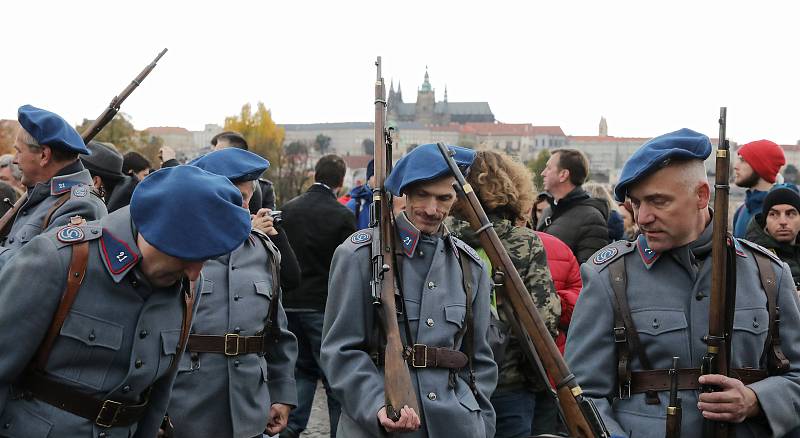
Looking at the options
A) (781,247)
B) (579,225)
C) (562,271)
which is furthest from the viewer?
(579,225)

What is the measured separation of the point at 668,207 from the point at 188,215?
184cm

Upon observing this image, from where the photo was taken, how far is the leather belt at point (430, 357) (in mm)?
4113

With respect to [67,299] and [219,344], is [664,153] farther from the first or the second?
Result: [219,344]

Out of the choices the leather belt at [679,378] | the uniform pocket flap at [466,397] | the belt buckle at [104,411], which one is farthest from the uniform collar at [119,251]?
the leather belt at [679,378]

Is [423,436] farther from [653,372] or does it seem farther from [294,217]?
[294,217]

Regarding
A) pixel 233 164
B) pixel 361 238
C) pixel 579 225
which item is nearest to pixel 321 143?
pixel 579 225

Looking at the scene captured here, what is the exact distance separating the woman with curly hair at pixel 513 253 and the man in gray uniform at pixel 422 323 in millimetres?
776

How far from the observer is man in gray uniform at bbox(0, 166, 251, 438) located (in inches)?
125

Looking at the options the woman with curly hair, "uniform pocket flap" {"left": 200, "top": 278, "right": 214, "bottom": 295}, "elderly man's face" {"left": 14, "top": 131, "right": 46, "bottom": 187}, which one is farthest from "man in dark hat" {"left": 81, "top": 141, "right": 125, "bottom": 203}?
the woman with curly hair

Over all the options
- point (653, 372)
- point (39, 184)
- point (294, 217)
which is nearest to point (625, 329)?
A: point (653, 372)

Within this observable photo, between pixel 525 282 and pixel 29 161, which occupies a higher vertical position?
pixel 29 161

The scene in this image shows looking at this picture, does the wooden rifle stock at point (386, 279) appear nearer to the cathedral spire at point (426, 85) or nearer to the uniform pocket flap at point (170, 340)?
the uniform pocket flap at point (170, 340)

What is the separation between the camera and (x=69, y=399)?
3271 mm

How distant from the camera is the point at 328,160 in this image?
29.0ft
